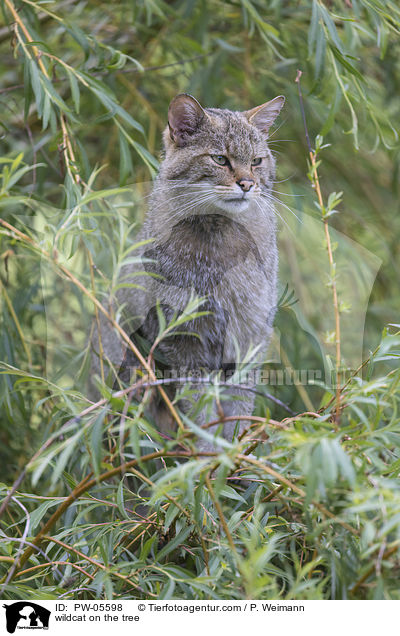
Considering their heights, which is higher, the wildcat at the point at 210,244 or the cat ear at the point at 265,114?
the cat ear at the point at 265,114

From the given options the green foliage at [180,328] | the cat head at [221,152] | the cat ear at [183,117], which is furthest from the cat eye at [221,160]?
the green foliage at [180,328]

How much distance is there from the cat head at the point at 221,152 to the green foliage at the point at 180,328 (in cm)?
10

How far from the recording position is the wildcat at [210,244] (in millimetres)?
1470

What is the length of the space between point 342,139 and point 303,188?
70cm

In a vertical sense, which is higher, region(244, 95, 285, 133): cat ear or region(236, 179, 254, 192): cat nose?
region(244, 95, 285, 133): cat ear

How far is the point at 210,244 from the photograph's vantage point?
62.7 inches

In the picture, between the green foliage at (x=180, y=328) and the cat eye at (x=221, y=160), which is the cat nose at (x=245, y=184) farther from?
the green foliage at (x=180, y=328)
